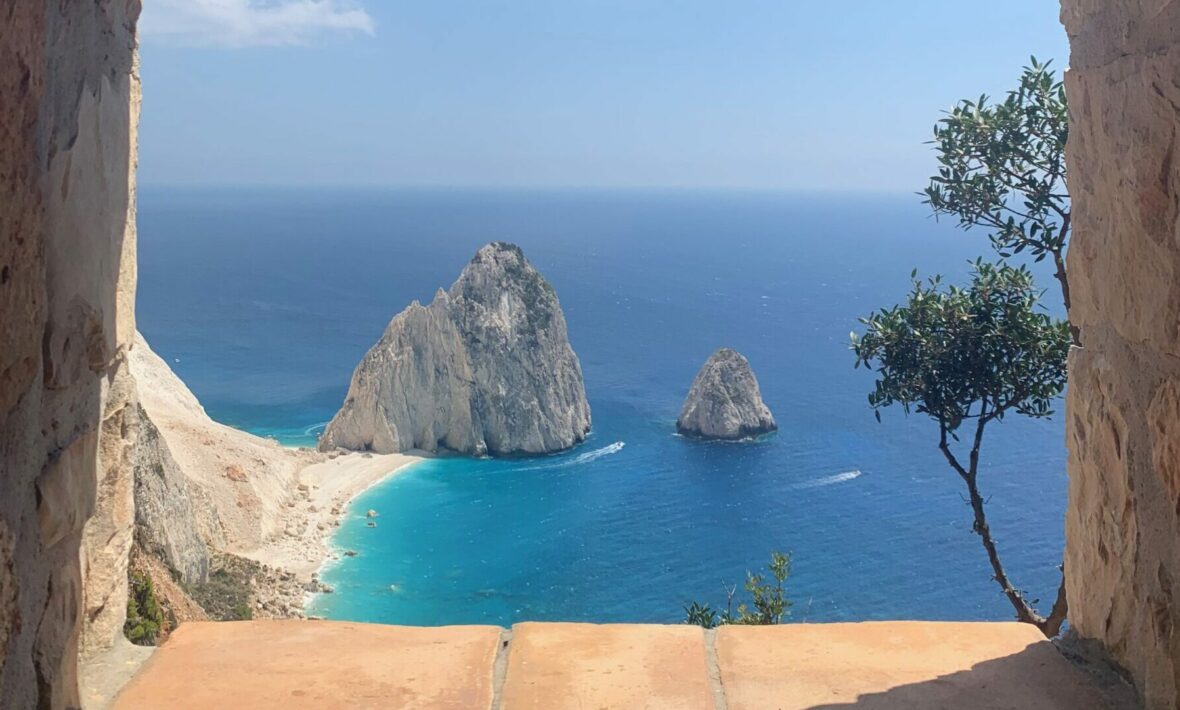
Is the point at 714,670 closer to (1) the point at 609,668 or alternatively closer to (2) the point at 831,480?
(1) the point at 609,668

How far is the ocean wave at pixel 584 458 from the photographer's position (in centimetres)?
4294

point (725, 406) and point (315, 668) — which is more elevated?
point (315, 668)

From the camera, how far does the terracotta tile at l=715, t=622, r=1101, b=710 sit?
1620 mm

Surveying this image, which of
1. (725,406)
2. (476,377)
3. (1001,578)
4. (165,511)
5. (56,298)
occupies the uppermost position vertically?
(56,298)

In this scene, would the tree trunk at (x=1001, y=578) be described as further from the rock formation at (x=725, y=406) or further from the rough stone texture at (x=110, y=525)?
the rock formation at (x=725, y=406)

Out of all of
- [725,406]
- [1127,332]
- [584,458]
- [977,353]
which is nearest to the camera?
[1127,332]

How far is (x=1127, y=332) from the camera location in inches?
59.8

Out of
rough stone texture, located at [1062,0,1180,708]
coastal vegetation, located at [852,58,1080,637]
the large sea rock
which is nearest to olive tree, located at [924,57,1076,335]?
coastal vegetation, located at [852,58,1080,637]

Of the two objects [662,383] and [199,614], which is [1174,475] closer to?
[199,614]

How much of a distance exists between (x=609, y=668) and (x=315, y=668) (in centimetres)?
51

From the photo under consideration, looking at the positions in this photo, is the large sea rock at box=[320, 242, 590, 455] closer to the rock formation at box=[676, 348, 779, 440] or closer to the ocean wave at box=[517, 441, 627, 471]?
the ocean wave at box=[517, 441, 627, 471]

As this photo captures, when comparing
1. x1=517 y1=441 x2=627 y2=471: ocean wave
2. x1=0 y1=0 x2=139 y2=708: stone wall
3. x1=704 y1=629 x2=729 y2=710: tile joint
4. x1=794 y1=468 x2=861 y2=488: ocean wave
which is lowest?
x1=517 y1=441 x2=627 y2=471: ocean wave

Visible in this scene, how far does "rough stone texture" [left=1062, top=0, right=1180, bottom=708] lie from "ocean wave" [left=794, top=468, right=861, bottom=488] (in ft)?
121

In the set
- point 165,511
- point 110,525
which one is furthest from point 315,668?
point 165,511
